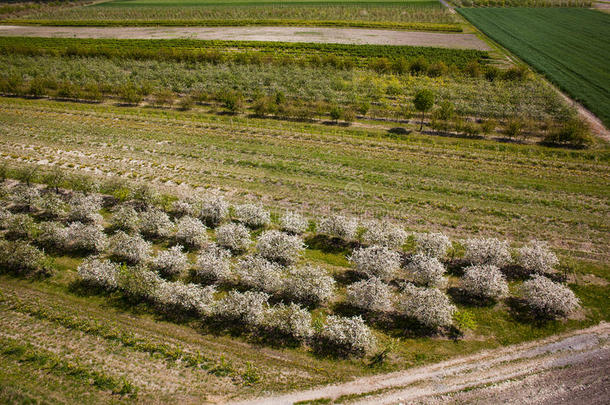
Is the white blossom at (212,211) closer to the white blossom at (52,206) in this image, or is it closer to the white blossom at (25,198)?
the white blossom at (52,206)

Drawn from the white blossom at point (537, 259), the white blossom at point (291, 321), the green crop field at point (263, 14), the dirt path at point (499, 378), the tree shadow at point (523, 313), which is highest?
the green crop field at point (263, 14)

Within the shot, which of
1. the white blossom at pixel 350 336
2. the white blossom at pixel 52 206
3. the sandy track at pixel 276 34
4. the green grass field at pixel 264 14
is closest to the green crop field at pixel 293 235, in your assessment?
the white blossom at pixel 350 336

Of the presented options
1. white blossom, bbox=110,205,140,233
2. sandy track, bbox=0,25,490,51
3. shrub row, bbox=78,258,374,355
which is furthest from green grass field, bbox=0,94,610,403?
sandy track, bbox=0,25,490,51

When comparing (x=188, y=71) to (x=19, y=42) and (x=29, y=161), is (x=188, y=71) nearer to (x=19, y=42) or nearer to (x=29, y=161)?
(x=29, y=161)

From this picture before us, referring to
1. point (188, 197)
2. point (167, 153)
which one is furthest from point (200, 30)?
point (188, 197)

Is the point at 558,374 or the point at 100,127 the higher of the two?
the point at 100,127

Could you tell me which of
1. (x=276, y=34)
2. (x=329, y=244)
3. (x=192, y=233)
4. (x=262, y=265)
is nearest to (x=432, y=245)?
(x=329, y=244)
